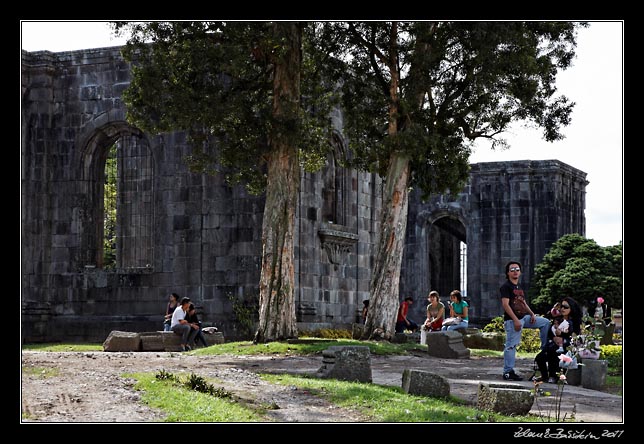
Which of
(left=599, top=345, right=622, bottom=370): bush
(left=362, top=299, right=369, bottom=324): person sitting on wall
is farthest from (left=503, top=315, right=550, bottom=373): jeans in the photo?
(left=362, top=299, right=369, bottom=324): person sitting on wall

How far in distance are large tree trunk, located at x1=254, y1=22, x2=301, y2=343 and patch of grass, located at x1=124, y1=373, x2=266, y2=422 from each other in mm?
8157

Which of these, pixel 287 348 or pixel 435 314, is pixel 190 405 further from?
pixel 435 314

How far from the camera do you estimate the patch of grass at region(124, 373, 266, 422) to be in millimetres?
9930

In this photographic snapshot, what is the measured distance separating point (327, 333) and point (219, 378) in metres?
11.2

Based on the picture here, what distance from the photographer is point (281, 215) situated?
20812 mm

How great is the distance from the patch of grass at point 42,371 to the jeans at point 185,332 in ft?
20.8

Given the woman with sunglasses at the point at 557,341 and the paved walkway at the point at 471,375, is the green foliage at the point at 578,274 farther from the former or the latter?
the woman with sunglasses at the point at 557,341

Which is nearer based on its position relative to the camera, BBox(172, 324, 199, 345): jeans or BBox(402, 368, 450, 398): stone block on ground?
BBox(402, 368, 450, 398): stone block on ground

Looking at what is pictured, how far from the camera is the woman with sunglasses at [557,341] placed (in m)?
14.0

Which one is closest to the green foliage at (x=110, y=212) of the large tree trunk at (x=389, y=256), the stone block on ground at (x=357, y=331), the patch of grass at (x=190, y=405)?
the stone block on ground at (x=357, y=331)

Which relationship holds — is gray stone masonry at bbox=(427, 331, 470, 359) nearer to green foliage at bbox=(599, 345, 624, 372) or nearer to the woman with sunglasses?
green foliage at bbox=(599, 345, 624, 372)

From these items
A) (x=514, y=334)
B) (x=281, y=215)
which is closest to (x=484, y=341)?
(x=281, y=215)

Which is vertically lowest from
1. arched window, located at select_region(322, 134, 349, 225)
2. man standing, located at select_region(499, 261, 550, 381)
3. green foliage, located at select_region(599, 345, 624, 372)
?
green foliage, located at select_region(599, 345, 624, 372)

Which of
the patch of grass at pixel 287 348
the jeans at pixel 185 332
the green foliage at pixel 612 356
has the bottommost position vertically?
the green foliage at pixel 612 356
